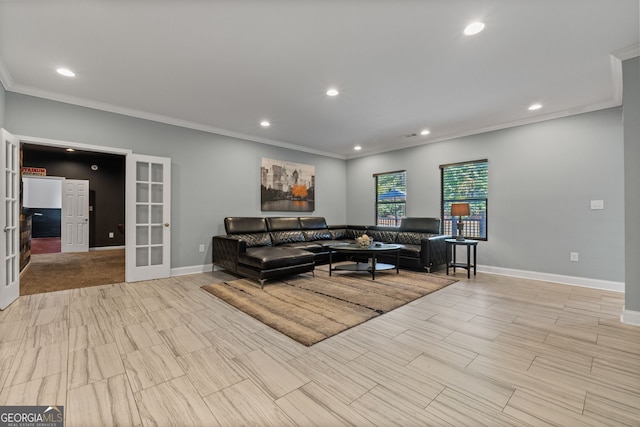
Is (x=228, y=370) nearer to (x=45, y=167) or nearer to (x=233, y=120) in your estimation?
(x=233, y=120)

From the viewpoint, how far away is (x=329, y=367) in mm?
1874

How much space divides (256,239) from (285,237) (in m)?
0.66

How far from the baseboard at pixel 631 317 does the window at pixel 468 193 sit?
7.85 ft

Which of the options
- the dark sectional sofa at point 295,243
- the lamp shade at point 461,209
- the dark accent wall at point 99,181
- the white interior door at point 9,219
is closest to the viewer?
the white interior door at point 9,219

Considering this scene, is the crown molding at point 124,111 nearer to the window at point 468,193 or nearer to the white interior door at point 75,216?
the window at point 468,193

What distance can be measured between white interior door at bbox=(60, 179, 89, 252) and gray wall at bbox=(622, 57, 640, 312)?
10599mm

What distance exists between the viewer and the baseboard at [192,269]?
461 cm

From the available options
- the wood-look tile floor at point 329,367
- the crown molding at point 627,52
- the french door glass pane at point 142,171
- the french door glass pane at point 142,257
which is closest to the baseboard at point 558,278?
the wood-look tile floor at point 329,367

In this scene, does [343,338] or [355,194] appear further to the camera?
[355,194]

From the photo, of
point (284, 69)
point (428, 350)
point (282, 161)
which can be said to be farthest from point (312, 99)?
point (428, 350)

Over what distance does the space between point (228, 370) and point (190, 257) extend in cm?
341

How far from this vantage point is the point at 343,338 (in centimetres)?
231

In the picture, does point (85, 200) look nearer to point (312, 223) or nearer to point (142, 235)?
point (142, 235)

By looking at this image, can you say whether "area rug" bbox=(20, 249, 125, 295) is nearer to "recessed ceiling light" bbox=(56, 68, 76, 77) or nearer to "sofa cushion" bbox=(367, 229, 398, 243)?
"recessed ceiling light" bbox=(56, 68, 76, 77)
